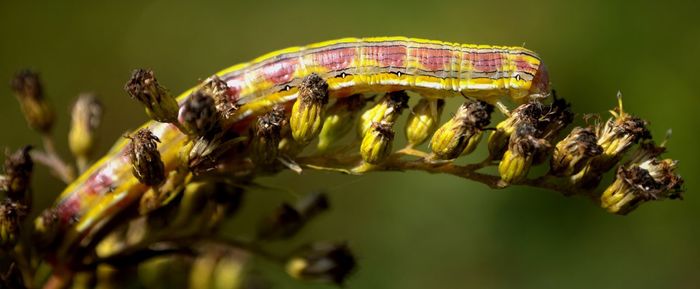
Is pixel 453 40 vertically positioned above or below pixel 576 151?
below

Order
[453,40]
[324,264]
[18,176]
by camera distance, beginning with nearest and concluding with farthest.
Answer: [18,176] < [324,264] < [453,40]

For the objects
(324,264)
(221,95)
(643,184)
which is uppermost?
(221,95)

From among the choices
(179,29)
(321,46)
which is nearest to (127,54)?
(179,29)

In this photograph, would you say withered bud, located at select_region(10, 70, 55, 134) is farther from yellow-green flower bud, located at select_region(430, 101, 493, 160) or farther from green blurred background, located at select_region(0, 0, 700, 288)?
yellow-green flower bud, located at select_region(430, 101, 493, 160)

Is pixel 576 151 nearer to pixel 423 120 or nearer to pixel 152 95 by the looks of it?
pixel 423 120

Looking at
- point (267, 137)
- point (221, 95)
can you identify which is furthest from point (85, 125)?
point (267, 137)

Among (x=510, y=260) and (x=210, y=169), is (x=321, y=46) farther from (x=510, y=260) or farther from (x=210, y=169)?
(x=510, y=260)

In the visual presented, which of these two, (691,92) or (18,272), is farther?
(691,92)

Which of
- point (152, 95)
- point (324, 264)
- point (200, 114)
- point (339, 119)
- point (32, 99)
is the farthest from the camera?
point (32, 99)
